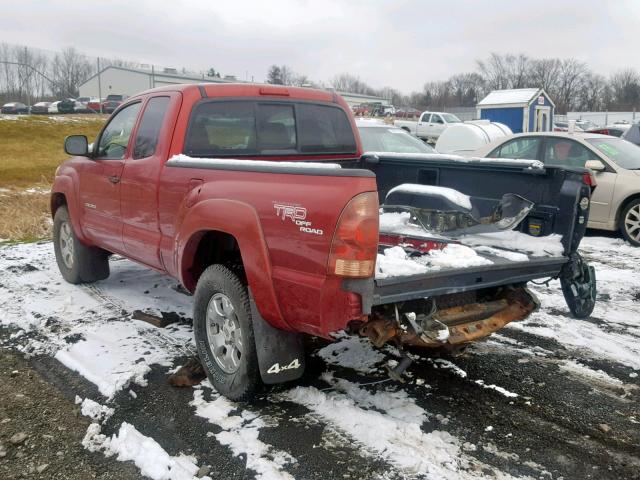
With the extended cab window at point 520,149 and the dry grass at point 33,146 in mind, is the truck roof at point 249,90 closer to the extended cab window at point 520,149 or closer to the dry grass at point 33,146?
the extended cab window at point 520,149

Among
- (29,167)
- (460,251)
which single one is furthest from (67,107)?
(460,251)

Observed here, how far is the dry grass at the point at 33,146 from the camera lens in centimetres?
1562

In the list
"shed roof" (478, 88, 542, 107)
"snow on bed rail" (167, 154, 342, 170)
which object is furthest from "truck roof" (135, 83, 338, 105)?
"shed roof" (478, 88, 542, 107)

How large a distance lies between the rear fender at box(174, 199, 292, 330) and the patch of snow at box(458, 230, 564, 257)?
5.24ft

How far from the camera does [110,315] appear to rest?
5.36 metres

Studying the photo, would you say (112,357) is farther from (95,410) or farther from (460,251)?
(460,251)

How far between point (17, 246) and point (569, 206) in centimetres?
753

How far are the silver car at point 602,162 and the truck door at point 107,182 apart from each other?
5.77 meters

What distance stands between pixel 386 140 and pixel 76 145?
6.27 meters

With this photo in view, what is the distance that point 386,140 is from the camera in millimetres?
10602

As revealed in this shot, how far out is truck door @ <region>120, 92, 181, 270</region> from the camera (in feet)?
14.5

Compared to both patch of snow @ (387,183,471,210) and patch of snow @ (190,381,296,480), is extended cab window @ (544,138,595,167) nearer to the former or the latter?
patch of snow @ (387,183,471,210)

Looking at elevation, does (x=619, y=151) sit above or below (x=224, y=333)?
above

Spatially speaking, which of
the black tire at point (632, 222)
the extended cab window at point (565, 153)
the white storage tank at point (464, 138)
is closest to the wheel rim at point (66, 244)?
the extended cab window at point (565, 153)
